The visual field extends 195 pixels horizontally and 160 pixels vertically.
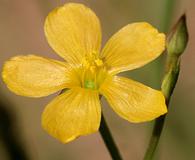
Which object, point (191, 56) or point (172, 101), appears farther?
point (191, 56)

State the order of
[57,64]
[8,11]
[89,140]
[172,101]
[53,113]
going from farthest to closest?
[8,11] < [89,140] < [172,101] < [57,64] < [53,113]

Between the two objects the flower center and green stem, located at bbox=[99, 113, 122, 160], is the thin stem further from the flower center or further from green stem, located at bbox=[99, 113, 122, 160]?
the flower center

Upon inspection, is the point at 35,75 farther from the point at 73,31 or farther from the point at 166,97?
the point at 166,97

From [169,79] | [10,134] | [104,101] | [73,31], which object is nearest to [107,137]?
[169,79]

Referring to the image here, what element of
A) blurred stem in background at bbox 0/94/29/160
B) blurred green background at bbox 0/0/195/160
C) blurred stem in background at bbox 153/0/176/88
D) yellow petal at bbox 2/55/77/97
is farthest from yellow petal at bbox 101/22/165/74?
blurred stem in background at bbox 0/94/29/160

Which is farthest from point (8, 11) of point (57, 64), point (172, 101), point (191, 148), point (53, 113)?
point (53, 113)

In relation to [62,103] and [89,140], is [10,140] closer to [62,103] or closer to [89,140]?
[89,140]
